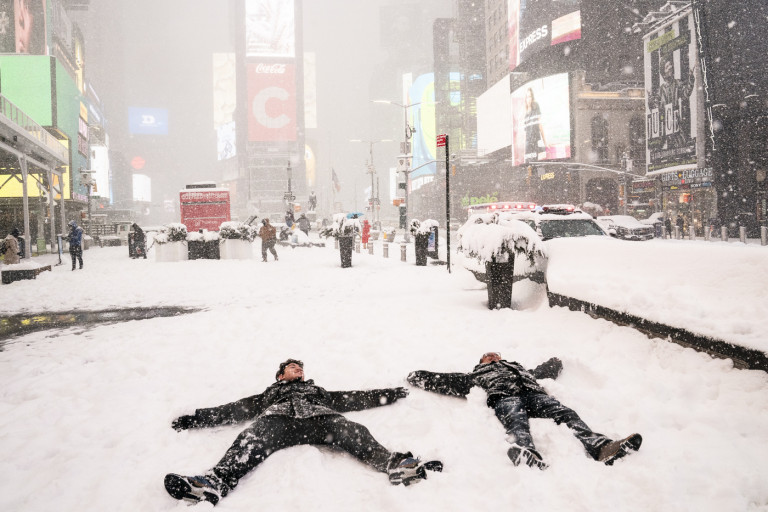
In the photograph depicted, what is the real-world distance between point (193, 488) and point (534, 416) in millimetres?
2576

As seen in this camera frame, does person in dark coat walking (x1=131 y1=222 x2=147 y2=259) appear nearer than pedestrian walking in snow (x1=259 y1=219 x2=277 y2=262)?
No

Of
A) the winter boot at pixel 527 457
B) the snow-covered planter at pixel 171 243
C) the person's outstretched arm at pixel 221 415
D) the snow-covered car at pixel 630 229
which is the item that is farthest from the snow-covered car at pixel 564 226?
the snow-covered car at pixel 630 229

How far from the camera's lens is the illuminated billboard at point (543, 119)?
174 ft

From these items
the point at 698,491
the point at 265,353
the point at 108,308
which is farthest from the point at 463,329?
the point at 108,308

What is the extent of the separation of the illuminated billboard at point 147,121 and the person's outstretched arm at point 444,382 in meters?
198

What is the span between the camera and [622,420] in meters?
3.99

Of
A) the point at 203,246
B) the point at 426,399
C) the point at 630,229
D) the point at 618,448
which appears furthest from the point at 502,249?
the point at 630,229

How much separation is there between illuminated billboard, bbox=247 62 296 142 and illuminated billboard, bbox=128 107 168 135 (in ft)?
251

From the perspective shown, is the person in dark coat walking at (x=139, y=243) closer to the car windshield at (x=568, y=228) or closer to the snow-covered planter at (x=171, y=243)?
the snow-covered planter at (x=171, y=243)

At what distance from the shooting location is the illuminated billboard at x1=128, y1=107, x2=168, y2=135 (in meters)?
177

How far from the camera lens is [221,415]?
4.09 m

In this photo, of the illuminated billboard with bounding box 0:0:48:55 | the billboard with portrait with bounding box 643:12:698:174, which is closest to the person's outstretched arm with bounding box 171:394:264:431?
the billboard with portrait with bounding box 643:12:698:174

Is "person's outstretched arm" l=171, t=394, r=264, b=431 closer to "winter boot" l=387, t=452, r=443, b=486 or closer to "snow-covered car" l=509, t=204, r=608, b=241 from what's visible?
"winter boot" l=387, t=452, r=443, b=486

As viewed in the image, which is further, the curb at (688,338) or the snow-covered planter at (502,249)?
the snow-covered planter at (502,249)
